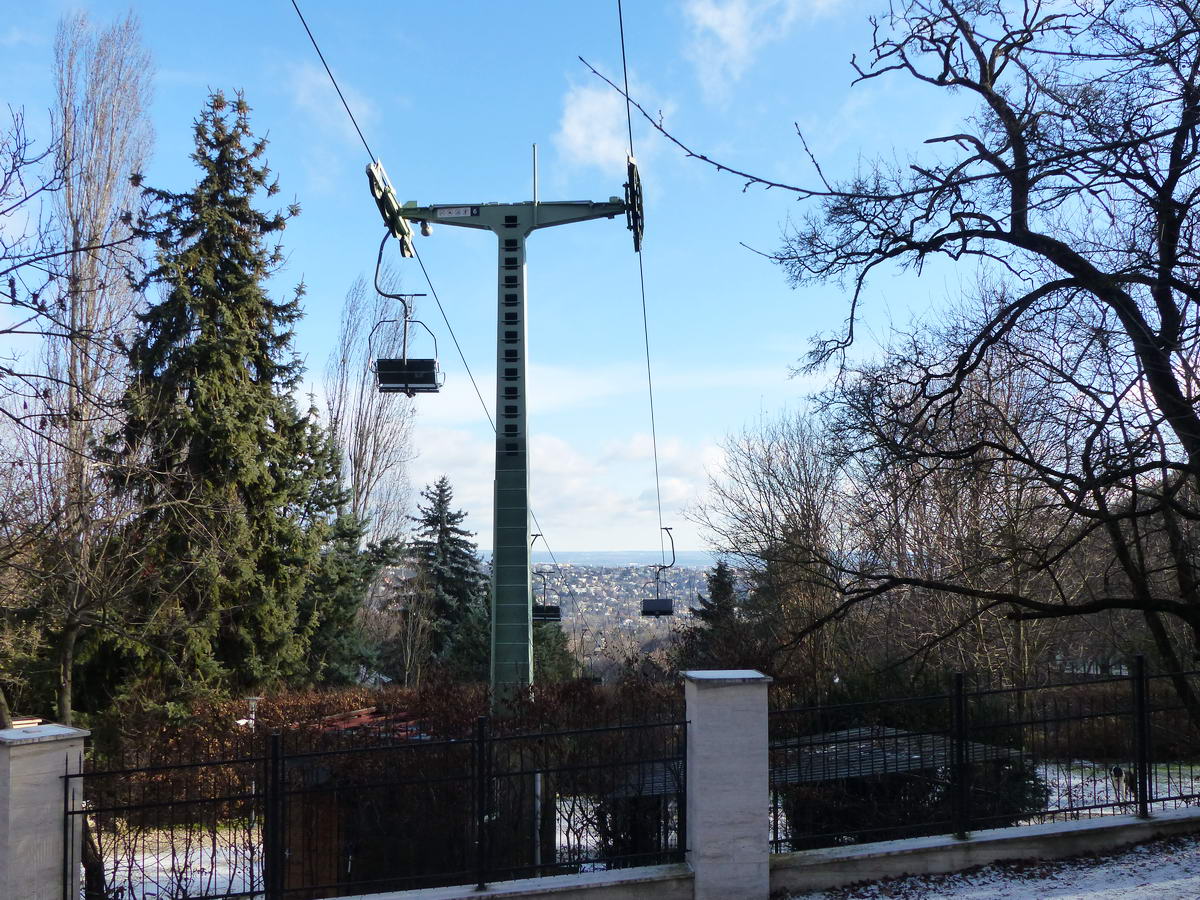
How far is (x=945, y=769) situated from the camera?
8.74 metres

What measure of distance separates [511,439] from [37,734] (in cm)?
694

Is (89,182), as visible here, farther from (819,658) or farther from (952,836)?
(952,836)

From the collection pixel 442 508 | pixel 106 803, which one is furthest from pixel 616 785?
pixel 442 508

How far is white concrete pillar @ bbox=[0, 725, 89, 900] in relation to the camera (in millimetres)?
5871

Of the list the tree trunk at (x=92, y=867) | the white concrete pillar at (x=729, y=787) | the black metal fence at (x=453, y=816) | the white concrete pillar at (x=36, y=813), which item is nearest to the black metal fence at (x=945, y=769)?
the white concrete pillar at (x=729, y=787)

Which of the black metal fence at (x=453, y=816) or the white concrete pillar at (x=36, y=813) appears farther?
the black metal fence at (x=453, y=816)

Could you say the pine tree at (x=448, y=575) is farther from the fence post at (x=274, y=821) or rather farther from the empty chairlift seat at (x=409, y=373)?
the fence post at (x=274, y=821)

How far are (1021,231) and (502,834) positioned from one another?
7.60 m

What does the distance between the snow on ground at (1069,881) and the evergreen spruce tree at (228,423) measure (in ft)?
44.9

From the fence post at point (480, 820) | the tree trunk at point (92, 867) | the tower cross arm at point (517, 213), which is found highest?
the tower cross arm at point (517, 213)

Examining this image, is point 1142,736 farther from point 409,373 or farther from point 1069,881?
point 409,373

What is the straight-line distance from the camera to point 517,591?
1209cm

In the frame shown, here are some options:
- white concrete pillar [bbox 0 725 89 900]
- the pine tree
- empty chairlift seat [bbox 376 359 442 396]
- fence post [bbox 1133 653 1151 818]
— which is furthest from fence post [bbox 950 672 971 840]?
the pine tree

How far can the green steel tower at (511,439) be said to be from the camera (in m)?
12.0
